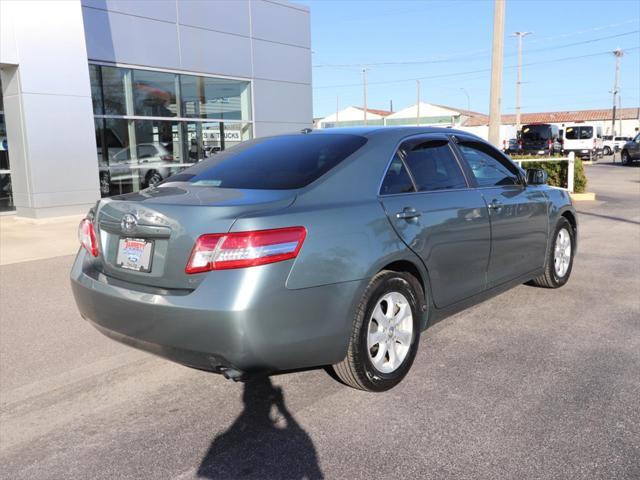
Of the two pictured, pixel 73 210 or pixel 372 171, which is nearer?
pixel 372 171

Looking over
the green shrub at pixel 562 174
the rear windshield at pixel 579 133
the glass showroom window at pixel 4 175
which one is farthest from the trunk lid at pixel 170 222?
the rear windshield at pixel 579 133

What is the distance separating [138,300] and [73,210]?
9.82 m

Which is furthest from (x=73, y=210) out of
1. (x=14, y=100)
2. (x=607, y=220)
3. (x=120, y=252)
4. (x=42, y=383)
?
(x=607, y=220)

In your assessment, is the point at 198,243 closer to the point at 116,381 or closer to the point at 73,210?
the point at 116,381

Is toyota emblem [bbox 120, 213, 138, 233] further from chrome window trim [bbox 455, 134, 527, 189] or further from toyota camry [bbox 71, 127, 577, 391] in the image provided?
chrome window trim [bbox 455, 134, 527, 189]

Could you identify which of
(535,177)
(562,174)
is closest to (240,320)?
(535,177)

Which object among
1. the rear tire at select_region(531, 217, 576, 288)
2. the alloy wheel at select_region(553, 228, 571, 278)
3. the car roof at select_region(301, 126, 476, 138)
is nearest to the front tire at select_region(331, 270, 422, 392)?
the car roof at select_region(301, 126, 476, 138)

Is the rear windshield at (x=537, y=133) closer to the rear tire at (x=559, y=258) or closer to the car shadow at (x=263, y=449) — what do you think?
the rear tire at (x=559, y=258)

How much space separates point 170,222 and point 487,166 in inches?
111

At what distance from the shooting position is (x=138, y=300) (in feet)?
10.1

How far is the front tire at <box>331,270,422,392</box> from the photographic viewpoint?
3.32m

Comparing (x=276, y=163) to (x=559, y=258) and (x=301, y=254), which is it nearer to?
(x=301, y=254)

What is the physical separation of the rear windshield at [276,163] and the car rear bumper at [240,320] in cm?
69

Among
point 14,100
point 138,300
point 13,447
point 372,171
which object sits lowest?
point 13,447
